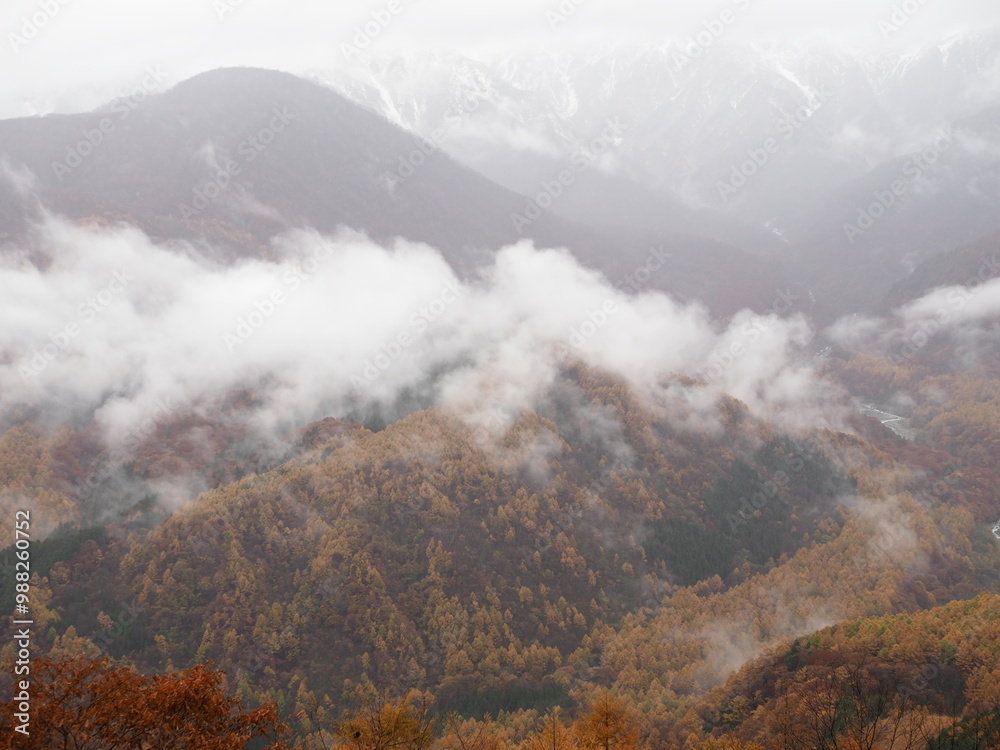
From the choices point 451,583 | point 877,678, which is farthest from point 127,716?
point 451,583

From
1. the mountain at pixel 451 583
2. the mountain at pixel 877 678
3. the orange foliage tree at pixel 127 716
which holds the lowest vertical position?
the mountain at pixel 451 583

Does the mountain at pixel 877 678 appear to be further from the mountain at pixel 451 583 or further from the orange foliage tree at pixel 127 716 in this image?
the orange foliage tree at pixel 127 716

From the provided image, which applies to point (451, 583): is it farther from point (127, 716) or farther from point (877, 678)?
point (127, 716)

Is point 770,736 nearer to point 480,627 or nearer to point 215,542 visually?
point 480,627

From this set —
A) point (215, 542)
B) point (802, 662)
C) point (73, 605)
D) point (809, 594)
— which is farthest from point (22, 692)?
point (809, 594)

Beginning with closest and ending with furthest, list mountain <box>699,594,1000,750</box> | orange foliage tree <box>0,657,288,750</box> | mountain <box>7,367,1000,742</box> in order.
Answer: orange foliage tree <box>0,657,288,750</box>
mountain <box>699,594,1000,750</box>
mountain <box>7,367,1000,742</box>

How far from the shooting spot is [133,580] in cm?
13425

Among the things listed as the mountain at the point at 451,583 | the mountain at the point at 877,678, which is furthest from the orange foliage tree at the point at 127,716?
the mountain at the point at 451,583

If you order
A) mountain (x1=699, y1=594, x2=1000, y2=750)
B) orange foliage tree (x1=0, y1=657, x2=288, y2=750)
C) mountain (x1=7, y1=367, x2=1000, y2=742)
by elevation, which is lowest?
mountain (x1=7, y1=367, x2=1000, y2=742)

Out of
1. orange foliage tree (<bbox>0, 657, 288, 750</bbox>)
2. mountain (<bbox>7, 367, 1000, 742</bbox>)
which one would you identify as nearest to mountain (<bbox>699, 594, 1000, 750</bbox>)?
→ mountain (<bbox>7, 367, 1000, 742</bbox>)

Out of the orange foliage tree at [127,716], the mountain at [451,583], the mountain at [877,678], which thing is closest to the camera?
the orange foliage tree at [127,716]

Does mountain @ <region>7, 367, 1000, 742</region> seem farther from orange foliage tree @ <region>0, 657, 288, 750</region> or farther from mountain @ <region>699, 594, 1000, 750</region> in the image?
orange foliage tree @ <region>0, 657, 288, 750</region>

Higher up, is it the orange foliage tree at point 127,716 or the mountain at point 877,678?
the orange foliage tree at point 127,716

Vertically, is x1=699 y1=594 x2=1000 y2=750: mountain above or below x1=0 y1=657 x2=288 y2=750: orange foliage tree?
below
